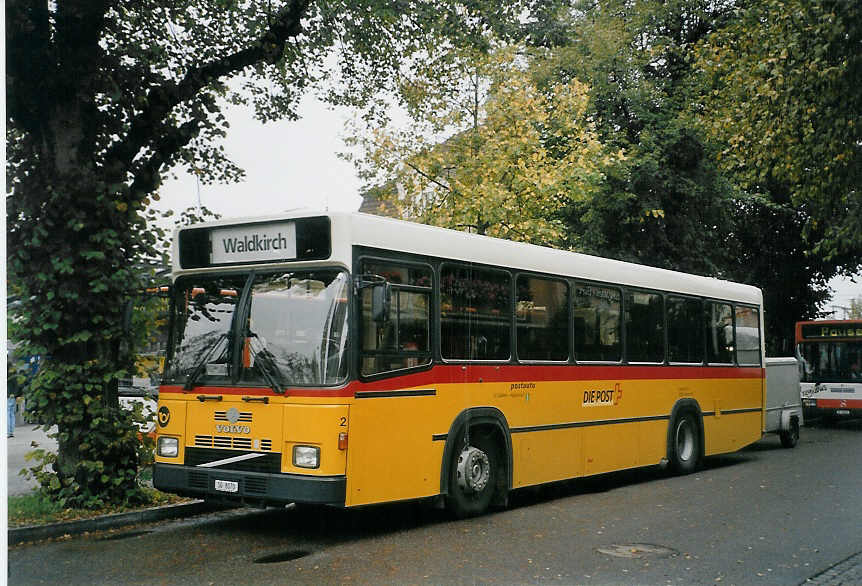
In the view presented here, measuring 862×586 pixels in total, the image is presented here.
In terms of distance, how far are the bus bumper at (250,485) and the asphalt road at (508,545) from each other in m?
0.43

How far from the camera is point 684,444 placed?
15242 millimetres

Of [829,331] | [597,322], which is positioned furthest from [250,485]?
[829,331]

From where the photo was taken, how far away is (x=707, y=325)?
16016 millimetres

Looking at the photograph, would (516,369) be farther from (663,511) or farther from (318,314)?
(318,314)

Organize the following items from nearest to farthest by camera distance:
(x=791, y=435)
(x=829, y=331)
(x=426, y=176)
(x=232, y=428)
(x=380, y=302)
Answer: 1. (x=380, y=302)
2. (x=232, y=428)
3. (x=791, y=435)
4. (x=426, y=176)
5. (x=829, y=331)

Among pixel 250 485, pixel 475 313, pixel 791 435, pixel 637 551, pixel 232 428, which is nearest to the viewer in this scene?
pixel 637 551

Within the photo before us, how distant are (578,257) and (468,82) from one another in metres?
10.3

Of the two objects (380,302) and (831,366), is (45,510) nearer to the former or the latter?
(380,302)

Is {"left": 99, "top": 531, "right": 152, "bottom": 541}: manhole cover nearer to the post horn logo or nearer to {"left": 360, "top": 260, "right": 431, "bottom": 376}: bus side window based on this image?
the post horn logo

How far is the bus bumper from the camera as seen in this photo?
8.70 metres

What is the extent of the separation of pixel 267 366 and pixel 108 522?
8.30 ft

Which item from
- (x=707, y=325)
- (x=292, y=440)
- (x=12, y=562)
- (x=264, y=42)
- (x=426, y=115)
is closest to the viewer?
(x=12, y=562)

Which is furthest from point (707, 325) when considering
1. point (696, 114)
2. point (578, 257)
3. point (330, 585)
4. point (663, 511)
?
point (696, 114)

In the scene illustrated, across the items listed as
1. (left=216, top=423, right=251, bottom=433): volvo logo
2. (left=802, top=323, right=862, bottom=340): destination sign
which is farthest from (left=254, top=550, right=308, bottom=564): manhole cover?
(left=802, top=323, right=862, bottom=340): destination sign
